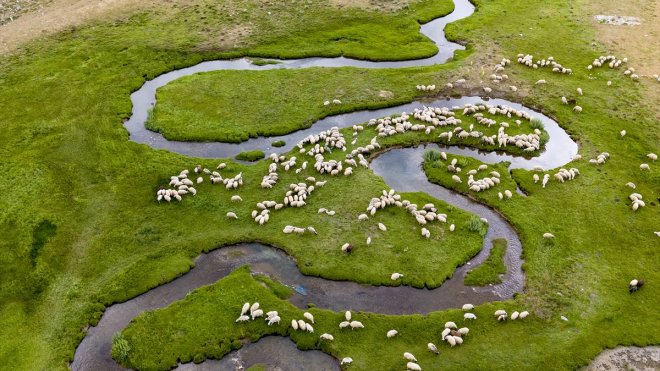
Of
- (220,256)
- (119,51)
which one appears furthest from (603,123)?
(119,51)

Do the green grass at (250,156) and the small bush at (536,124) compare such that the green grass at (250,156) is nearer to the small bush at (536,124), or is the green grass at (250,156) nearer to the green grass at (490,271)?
the green grass at (490,271)

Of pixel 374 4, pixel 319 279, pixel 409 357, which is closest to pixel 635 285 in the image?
pixel 409 357

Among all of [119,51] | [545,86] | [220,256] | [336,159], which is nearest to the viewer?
[220,256]

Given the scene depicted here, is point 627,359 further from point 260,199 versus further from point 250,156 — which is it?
point 250,156

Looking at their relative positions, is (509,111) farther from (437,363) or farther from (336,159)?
(437,363)

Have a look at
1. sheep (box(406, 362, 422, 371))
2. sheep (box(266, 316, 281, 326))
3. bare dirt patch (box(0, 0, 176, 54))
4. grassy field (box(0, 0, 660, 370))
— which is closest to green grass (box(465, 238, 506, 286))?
grassy field (box(0, 0, 660, 370))

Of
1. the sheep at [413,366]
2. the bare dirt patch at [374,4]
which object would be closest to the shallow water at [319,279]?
the sheep at [413,366]
